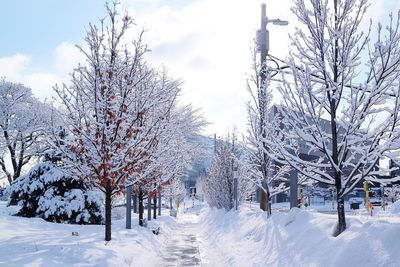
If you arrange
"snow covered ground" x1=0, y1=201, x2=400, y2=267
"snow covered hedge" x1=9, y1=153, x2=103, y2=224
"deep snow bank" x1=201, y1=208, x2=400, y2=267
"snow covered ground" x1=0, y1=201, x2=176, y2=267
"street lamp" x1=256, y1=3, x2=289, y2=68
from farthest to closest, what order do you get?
"snow covered hedge" x1=9, y1=153, x2=103, y2=224, "street lamp" x1=256, y1=3, x2=289, y2=68, "snow covered ground" x1=0, y1=201, x2=176, y2=267, "snow covered ground" x1=0, y1=201, x2=400, y2=267, "deep snow bank" x1=201, y1=208, x2=400, y2=267

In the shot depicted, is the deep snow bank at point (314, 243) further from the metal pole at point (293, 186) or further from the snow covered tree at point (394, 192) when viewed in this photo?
the snow covered tree at point (394, 192)

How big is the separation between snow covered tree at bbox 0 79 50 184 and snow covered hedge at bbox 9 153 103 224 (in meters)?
15.1

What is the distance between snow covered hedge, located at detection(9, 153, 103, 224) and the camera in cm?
1722

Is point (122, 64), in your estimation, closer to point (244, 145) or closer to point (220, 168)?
point (244, 145)

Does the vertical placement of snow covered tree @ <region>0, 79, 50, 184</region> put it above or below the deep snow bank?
above

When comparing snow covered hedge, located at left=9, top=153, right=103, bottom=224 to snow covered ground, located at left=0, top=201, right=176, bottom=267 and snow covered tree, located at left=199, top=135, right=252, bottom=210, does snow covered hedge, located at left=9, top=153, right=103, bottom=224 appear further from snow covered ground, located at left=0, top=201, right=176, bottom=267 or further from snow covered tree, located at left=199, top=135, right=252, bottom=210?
snow covered tree, located at left=199, top=135, right=252, bottom=210

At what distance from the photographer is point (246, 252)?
10336 millimetres

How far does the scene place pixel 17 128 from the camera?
108ft

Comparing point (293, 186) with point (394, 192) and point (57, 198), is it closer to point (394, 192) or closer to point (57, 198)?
point (57, 198)

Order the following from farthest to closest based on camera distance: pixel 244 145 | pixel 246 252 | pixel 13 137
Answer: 1. pixel 13 137
2. pixel 244 145
3. pixel 246 252

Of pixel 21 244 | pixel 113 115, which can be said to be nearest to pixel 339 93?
pixel 113 115

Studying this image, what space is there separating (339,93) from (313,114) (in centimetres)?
64

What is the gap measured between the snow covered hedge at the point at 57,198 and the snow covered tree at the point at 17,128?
15.1m

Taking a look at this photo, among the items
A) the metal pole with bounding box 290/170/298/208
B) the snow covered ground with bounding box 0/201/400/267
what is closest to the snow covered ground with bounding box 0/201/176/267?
the snow covered ground with bounding box 0/201/400/267
